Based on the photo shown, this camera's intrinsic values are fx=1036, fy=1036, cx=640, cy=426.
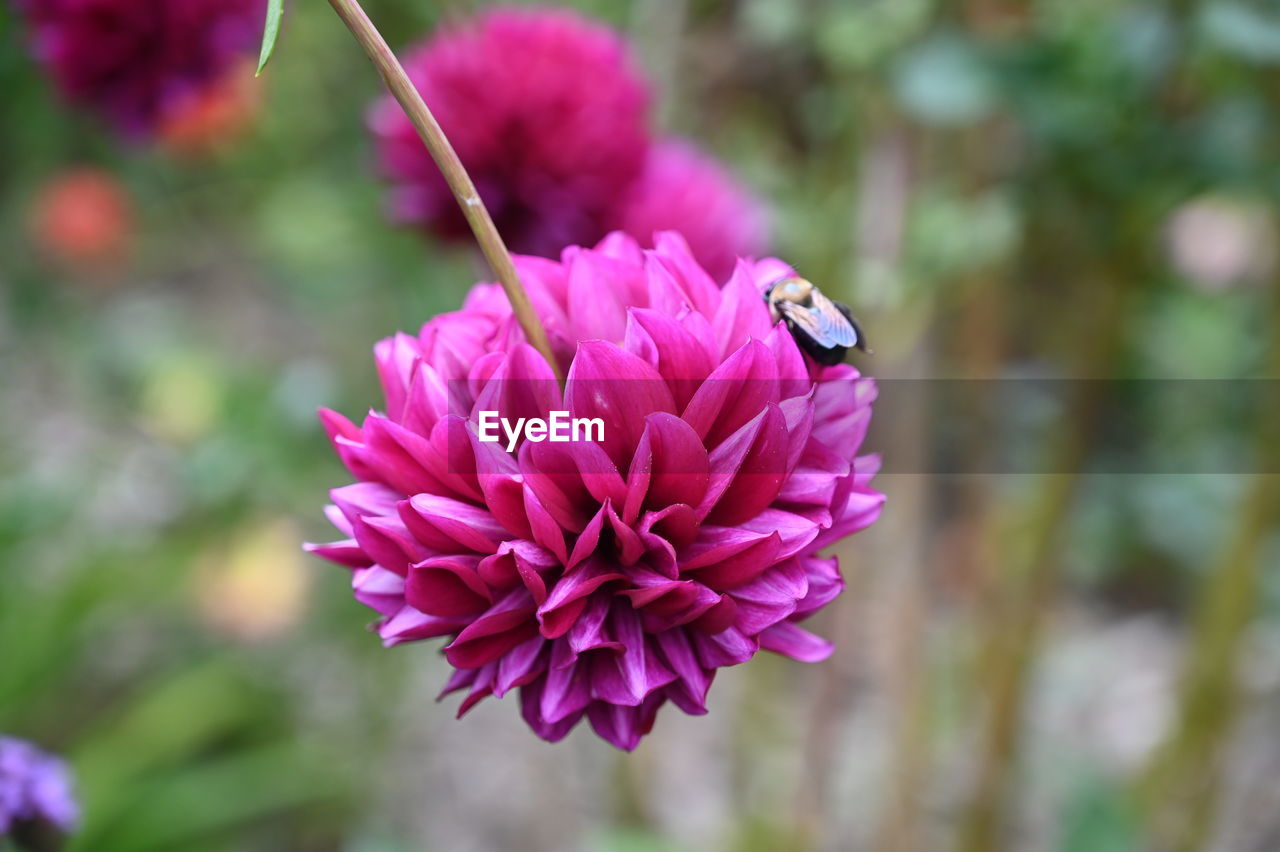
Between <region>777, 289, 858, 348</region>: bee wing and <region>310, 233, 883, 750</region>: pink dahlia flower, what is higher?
<region>777, 289, 858, 348</region>: bee wing

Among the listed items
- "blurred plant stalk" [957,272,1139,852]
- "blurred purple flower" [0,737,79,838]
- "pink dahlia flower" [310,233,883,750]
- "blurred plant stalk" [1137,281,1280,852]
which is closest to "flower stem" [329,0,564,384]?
"pink dahlia flower" [310,233,883,750]

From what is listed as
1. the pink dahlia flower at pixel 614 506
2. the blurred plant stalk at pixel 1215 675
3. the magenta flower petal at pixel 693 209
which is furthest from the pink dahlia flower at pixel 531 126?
the blurred plant stalk at pixel 1215 675

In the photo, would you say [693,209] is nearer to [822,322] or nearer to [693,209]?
[693,209]

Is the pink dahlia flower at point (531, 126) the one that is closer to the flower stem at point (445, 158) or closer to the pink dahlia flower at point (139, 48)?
the pink dahlia flower at point (139, 48)

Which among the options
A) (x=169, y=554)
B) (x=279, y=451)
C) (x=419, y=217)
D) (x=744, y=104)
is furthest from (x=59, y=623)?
(x=744, y=104)

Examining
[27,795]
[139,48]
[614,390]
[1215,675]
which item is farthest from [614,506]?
[1215,675]

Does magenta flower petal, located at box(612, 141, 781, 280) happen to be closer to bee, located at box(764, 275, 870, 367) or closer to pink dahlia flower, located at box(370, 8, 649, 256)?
pink dahlia flower, located at box(370, 8, 649, 256)

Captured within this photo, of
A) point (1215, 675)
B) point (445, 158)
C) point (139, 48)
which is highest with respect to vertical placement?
point (139, 48)

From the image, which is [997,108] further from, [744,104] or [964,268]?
[744,104]
